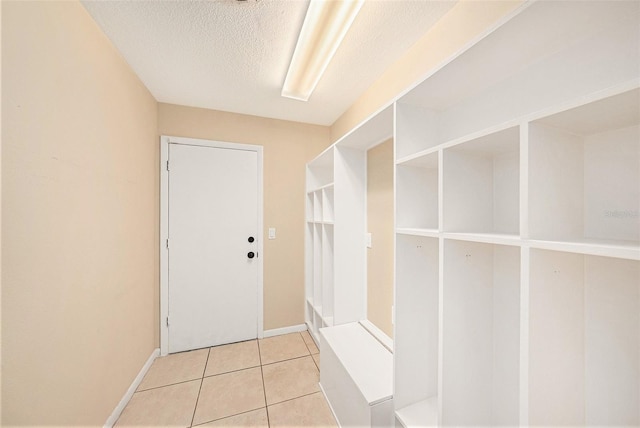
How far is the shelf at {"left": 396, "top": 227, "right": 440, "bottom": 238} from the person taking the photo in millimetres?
978

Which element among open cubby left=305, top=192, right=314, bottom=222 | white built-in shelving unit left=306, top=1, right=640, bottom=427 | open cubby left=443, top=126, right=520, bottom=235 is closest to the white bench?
white built-in shelving unit left=306, top=1, right=640, bottom=427

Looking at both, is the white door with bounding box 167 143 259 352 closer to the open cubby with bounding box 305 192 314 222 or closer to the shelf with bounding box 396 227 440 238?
the open cubby with bounding box 305 192 314 222

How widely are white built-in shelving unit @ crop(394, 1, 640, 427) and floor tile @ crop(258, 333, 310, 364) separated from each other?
147 cm

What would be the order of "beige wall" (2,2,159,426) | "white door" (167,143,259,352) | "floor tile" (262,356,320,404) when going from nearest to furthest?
"beige wall" (2,2,159,426), "floor tile" (262,356,320,404), "white door" (167,143,259,352)

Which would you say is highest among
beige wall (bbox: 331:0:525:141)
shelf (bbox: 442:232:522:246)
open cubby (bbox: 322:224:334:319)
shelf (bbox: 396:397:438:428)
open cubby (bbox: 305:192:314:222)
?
beige wall (bbox: 331:0:525:141)

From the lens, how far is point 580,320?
728 mm

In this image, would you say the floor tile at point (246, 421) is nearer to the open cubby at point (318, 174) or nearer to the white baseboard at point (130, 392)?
the white baseboard at point (130, 392)

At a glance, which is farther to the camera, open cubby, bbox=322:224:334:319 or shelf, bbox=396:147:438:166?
open cubby, bbox=322:224:334:319

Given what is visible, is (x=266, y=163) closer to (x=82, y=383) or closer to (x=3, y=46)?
(x=3, y=46)

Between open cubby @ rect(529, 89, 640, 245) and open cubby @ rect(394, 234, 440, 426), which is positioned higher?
open cubby @ rect(529, 89, 640, 245)

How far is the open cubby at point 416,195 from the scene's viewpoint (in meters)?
1.18

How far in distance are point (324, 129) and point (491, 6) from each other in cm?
198

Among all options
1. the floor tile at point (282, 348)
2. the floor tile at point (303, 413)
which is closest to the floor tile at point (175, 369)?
the floor tile at point (282, 348)

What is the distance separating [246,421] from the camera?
1.54m
